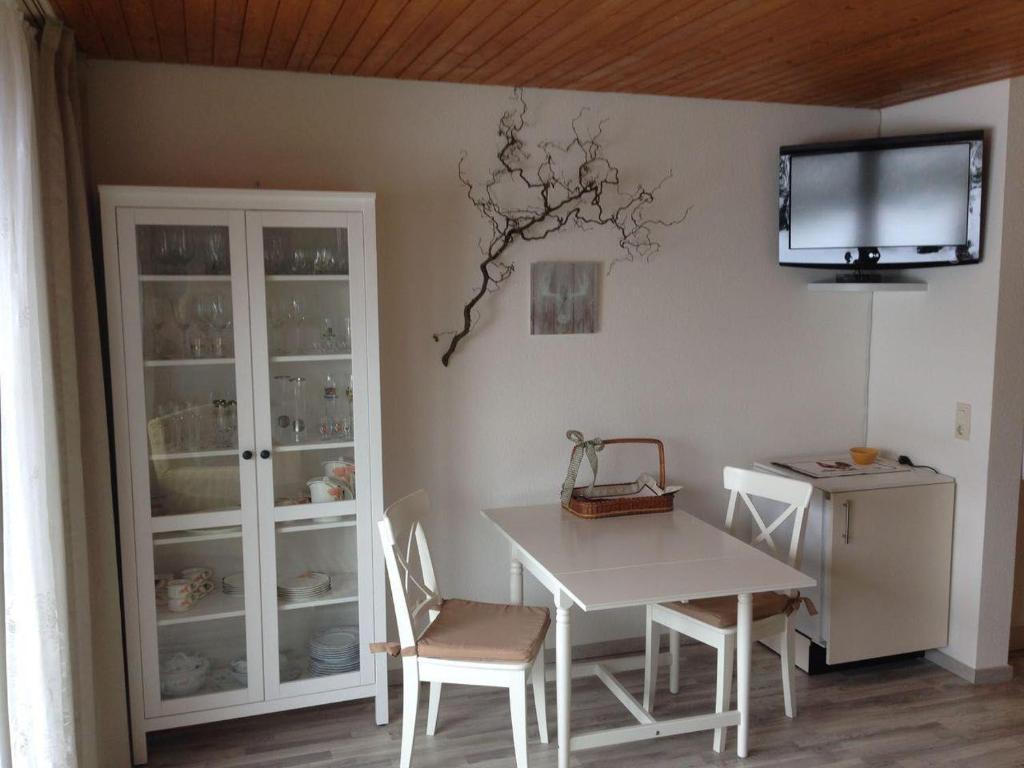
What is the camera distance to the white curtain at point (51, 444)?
6.95ft

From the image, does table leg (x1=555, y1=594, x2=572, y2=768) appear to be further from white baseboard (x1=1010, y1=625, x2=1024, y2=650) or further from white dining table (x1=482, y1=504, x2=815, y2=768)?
white baseboard (x1=1010, y1=625, x2=1024, y2=650)

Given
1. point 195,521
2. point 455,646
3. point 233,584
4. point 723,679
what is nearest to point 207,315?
point 195,521

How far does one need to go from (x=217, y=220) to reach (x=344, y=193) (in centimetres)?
42

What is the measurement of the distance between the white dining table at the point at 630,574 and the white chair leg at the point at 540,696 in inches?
5.3

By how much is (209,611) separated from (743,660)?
1835 mm

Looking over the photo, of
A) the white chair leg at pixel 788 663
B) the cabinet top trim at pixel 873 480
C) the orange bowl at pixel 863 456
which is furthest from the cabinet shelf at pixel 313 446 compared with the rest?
the orange bowl at pixel 863 456

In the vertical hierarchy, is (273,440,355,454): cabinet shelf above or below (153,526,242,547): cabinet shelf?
above

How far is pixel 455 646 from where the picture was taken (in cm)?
283

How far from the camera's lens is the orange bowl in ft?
12.7

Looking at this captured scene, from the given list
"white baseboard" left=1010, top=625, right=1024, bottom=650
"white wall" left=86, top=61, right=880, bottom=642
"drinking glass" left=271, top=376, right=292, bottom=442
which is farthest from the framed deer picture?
"white baseboard" left=1010, top=625, right=1024, bottom=650

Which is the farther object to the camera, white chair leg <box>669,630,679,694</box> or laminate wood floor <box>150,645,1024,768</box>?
white chair leg <box>669,630,679,694</box>

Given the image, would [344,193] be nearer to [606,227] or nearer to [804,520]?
[606,227]

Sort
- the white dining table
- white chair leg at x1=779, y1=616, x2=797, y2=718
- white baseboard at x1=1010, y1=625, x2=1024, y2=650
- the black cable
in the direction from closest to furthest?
the white dining table, white chair leg at x1=779, y1=616, x2=797, y2=718, the black cable, white baseboard at x1=1010, y1=625, x2=1024, y2=650

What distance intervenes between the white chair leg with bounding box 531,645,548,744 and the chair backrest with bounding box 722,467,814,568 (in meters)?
1.00
